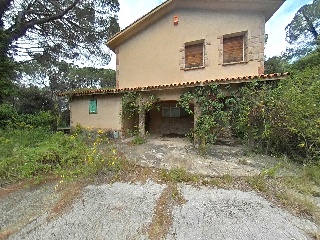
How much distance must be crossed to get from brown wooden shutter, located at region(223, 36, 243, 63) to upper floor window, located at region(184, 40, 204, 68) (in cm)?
100

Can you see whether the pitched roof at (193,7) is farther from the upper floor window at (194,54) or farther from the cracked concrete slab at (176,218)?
the cracked concrete slab at (176,218)

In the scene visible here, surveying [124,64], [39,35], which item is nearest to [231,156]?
[124,64]

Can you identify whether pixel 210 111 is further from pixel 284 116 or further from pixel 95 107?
pixel 95 107

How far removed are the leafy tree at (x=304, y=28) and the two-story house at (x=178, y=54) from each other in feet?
47.2

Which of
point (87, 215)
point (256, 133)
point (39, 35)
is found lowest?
point (87, 215)

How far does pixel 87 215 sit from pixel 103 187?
88cm

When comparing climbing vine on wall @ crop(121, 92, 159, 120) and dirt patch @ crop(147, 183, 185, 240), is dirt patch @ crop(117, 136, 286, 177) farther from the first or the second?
climbing vine on wall @ crop(121, 92, 159, 120)

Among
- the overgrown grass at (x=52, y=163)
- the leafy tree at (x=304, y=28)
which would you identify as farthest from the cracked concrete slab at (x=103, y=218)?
the leafy tree at (x=304, y=28)

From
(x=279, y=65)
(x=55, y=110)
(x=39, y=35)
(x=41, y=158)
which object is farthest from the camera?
(x=55, y=110)

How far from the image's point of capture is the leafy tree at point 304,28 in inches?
693

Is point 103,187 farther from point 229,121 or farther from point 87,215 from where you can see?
point 229,121

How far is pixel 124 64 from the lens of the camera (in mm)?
9883

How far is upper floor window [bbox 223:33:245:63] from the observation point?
311 inches

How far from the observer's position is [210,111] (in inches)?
257
